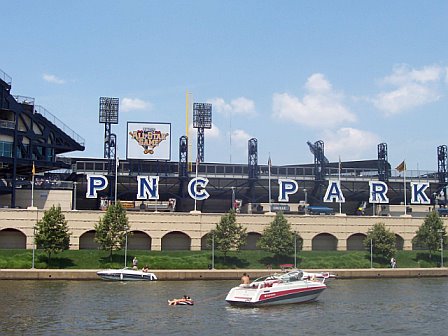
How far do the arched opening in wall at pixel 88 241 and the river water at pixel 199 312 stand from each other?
26966 mm

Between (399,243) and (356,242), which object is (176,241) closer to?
(356,242)

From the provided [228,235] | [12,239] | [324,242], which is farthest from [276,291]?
[324,242]

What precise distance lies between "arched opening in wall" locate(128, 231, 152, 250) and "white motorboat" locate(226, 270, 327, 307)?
4734cm

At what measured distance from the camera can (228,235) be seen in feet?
345

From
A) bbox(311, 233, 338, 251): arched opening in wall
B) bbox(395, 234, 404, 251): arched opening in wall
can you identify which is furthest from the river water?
bbox(395, 234, 404, 251): arched opening in wall

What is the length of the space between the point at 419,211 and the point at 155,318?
313 feet

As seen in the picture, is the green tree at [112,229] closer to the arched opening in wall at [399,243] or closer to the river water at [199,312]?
the river water at [199,312]

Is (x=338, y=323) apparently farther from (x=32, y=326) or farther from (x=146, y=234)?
(x=146, y=234)

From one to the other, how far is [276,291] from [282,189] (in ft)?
208

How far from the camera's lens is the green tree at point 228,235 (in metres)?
104

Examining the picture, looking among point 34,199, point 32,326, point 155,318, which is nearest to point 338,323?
point 155,318

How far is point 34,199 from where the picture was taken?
374 ft

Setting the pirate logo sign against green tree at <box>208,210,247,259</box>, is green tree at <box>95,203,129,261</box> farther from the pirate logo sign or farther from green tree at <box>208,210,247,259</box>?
the pirate logo sign

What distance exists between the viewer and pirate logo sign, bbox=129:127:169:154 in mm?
129750
